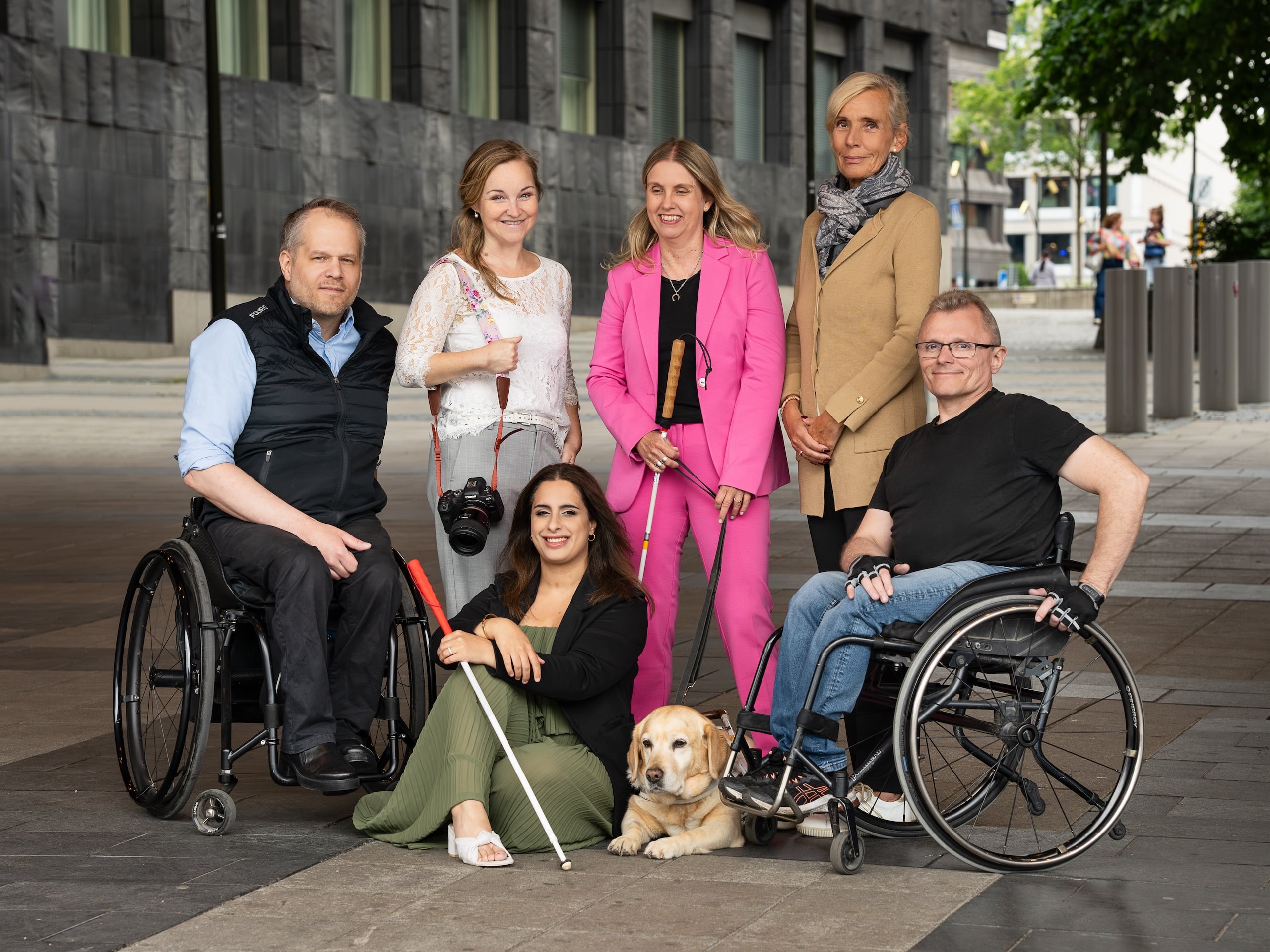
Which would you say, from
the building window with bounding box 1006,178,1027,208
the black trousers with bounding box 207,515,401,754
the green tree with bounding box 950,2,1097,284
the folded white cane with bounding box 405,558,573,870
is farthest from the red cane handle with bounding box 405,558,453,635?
the building window with bounding box 1006,178,1027,208

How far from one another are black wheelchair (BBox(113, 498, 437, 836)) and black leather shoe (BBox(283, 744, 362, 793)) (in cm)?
7

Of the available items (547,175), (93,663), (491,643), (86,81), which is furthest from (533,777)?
(547,175)

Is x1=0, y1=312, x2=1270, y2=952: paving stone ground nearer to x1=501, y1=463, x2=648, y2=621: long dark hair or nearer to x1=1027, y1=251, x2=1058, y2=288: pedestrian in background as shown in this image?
x1=501, y1=463, x2=648, y2=621: long dark hair

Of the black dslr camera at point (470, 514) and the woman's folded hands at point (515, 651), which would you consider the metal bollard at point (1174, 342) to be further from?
the woman's folded hands at point (515, 651)

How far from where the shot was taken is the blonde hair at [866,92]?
17.6 ft

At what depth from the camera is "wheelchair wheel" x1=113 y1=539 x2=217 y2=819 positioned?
4.85 m

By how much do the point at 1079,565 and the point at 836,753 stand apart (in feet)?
2.62

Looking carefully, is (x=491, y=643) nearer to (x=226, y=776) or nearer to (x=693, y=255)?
(x=226, y=776)

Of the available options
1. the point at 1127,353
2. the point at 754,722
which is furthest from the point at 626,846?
the point at 1127,353

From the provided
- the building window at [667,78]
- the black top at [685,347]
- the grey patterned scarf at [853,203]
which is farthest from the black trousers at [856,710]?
the building window at [667,78]

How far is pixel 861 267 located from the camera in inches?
213

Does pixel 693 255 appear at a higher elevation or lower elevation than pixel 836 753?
higher

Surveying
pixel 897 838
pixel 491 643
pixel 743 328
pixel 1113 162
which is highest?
pixel 1113 162

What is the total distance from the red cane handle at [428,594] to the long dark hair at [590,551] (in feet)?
0.90
